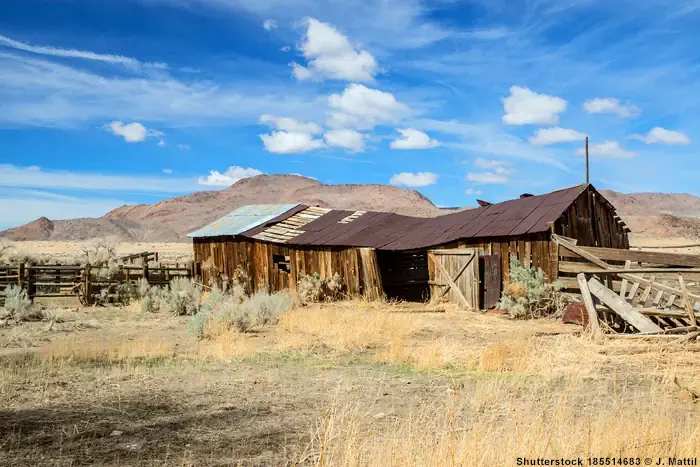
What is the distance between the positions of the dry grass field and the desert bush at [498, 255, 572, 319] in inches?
159

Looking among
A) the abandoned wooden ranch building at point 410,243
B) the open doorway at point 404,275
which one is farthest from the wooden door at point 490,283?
the open doorway at point 404,275

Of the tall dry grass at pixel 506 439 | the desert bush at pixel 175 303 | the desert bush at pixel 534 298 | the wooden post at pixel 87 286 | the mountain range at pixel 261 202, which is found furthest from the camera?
the mountain range at pixel 261 202

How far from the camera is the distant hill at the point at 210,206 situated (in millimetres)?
123688

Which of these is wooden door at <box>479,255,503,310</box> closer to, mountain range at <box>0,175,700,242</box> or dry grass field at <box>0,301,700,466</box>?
dry grass field at <box>0,301,700,466</box>

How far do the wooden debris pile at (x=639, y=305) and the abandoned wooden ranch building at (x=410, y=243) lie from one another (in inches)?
182

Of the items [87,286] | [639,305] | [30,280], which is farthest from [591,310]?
[30,280]

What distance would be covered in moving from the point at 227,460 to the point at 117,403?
8.48ft

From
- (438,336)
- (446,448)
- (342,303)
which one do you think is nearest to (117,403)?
(446,448)

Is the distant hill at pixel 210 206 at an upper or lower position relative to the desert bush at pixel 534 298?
upper

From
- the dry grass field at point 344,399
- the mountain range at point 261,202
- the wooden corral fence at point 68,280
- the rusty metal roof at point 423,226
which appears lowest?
the dry grass field at point 344,399

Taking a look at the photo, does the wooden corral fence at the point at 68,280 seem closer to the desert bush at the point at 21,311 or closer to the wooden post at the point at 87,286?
the wooden post at the point at 87,286

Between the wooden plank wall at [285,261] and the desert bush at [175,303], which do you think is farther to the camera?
the wooden plank wall at [285,261]

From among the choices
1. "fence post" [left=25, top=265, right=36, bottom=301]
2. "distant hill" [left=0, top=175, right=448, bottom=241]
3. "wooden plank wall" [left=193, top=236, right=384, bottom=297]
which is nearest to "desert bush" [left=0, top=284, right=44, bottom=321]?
"fence post" [left=25, top=265, right=36, bottom=301]

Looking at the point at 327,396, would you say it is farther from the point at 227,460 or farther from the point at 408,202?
the point at 408,202
